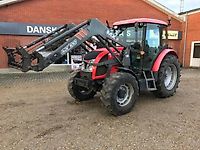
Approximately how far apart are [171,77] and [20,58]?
491cm

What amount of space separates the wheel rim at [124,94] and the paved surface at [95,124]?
33 cm

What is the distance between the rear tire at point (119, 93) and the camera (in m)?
5.26

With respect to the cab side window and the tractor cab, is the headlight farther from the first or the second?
the cab side window

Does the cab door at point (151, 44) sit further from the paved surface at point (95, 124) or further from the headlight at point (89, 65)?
the headlight at point (89, 65)

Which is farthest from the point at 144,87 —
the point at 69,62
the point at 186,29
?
the point at 186,29

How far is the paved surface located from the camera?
4180 mm

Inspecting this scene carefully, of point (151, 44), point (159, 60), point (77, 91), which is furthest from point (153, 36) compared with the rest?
point (77, 91)

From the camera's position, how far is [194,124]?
200 inches

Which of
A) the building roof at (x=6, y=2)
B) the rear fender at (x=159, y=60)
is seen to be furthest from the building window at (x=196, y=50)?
the building roof at (x=6, y=2)

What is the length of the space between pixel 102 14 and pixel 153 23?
9.72m

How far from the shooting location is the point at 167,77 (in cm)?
743

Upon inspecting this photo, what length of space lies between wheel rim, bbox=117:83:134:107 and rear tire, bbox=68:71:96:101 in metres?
1.24

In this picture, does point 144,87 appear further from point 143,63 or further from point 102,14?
point 102,14

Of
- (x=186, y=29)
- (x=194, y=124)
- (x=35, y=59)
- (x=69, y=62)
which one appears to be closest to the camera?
(x=35, y=59)
